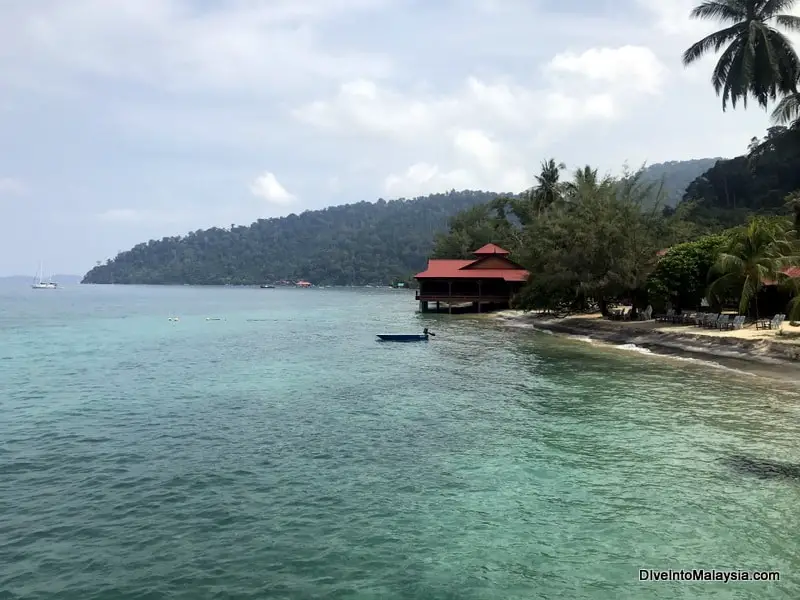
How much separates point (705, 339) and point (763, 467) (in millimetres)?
18076

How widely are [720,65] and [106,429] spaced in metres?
36.4

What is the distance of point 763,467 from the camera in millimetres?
12070

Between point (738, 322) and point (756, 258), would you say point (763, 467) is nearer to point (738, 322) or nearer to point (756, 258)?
point (738, 322)

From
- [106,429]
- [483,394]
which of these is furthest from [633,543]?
[106,429]

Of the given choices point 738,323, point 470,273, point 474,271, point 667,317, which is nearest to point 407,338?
point 667,317

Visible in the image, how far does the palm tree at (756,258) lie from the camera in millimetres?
29141

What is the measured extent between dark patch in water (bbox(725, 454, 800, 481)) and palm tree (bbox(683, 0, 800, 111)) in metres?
27.7

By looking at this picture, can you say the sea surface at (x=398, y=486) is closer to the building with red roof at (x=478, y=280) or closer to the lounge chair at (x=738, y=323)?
the lounge chair at (x=738, y=323)

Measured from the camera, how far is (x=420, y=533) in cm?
910

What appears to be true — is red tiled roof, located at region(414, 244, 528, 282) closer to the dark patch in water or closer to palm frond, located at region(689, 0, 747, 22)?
palm frond, located at region(689, 0, 747, 22)

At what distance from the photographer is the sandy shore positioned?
79.2 ft

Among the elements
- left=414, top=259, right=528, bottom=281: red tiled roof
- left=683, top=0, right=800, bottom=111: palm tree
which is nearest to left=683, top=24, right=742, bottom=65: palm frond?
left=683, top=0, right=800, bottom=111: palm tree

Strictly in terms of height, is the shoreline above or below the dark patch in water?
above

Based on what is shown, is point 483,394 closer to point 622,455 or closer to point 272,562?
point 622,455
